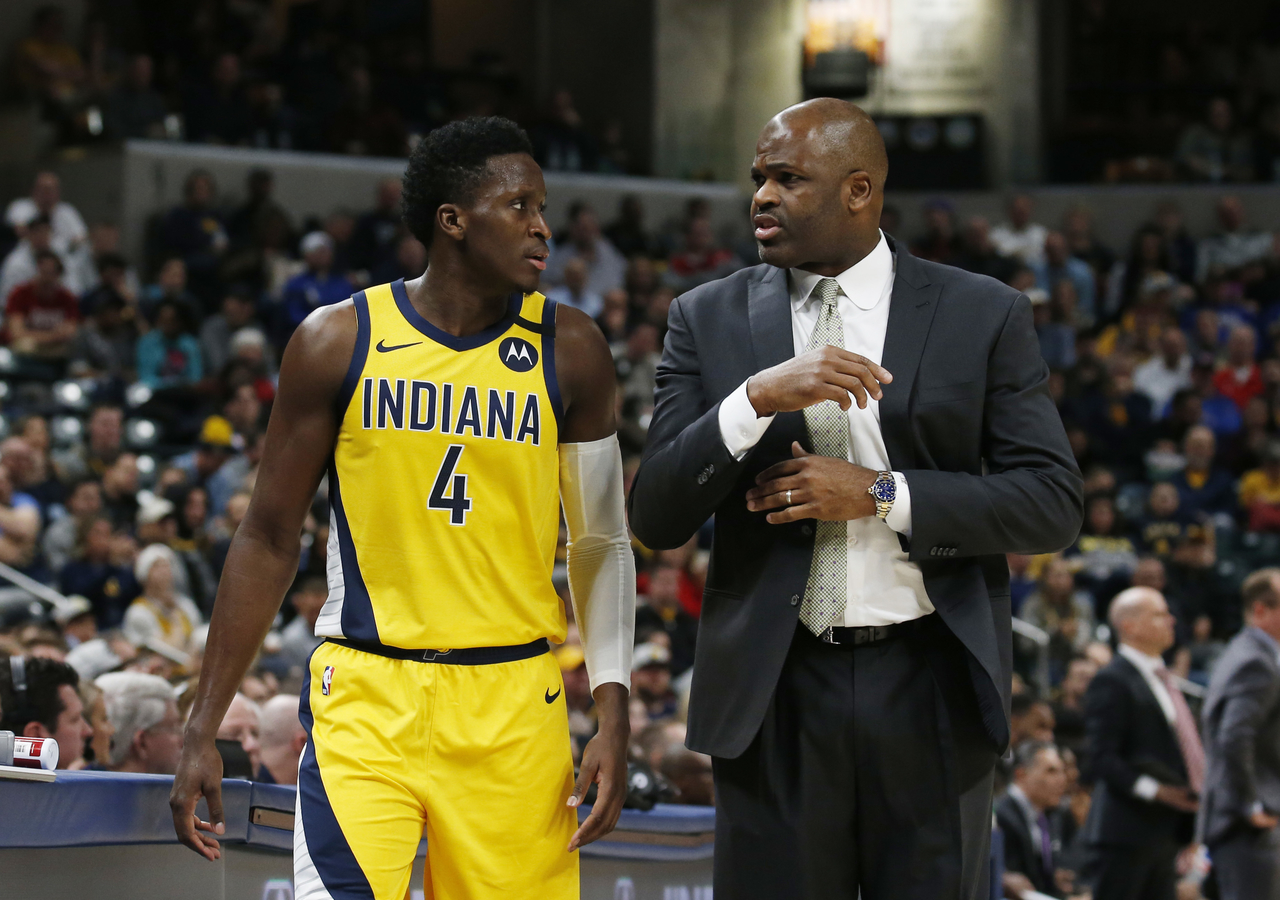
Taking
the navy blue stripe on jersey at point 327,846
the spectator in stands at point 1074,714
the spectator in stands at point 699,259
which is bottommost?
the spectator in stands at point 1074,714

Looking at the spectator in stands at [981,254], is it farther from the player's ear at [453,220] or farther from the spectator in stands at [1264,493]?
the player's ear at [453,220]

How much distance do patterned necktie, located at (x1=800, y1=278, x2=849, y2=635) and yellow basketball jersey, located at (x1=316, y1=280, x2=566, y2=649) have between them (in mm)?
505

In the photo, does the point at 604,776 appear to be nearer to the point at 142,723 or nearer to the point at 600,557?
the point at 600,557

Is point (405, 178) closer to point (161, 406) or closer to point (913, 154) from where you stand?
point (161, 406)

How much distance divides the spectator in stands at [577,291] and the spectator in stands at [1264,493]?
5.44 m

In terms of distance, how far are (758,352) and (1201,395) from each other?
11.2 meters

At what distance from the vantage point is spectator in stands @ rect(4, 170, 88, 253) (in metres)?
12.3

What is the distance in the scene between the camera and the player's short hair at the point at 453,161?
10.0 feet

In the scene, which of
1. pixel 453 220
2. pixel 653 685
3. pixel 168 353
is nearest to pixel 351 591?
pixel 453 220

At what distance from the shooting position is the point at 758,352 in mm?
3045

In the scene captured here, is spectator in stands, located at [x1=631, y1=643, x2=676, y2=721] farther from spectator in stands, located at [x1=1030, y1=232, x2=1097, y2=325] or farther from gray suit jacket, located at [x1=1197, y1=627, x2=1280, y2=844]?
spectator in stands, located at [x1=1030, y1=232, x2=1097, y2=325]

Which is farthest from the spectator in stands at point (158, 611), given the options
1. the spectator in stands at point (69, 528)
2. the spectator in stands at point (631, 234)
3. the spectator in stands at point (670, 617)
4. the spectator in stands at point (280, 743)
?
the spectator in stands at point (631, 234)

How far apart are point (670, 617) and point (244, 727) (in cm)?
472

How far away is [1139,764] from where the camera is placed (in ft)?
23.3
